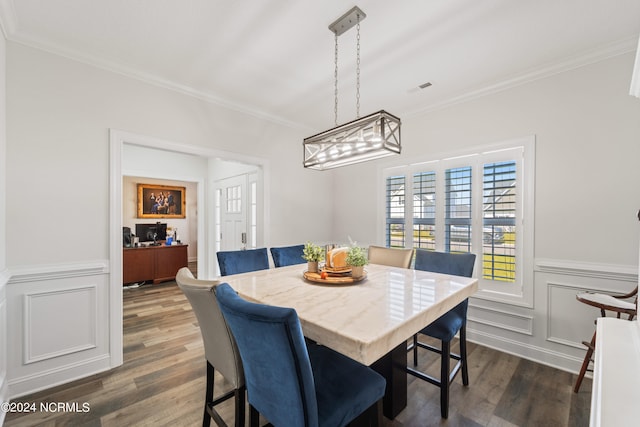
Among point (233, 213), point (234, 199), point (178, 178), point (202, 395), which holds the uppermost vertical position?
point (178, 178)

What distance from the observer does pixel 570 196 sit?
94.0 inches

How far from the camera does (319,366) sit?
137 cm

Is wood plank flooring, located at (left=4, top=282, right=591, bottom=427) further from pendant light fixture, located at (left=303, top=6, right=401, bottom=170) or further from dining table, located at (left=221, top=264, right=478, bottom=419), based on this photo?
pendant light fixture, located at (left=303, top=6, right=401, bottom=170)

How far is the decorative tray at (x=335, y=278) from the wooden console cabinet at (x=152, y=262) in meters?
4.46

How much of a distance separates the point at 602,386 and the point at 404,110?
321 cm

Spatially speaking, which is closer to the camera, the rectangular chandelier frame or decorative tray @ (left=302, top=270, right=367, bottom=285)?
the rectangular chandelier frame

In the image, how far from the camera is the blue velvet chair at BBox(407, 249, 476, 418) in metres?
1.81

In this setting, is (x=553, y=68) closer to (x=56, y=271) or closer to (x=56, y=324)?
(x=56, y=271)

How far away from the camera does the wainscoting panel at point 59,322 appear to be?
2.11 metres

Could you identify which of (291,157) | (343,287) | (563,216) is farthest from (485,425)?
(291,157)

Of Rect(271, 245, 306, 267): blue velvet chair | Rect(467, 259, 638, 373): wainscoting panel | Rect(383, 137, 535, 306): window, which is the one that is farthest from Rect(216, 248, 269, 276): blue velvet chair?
Rect(467, 259, 638, 373): wainscoting panel

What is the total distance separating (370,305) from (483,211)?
2126 millimetres

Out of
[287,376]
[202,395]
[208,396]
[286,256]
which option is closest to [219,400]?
[208,396]

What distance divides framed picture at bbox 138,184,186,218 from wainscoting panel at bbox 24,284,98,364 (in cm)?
459
